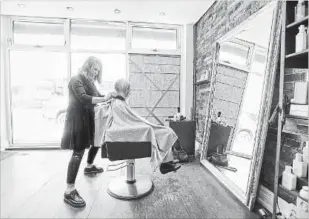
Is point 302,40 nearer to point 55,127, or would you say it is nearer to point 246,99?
point 246,99

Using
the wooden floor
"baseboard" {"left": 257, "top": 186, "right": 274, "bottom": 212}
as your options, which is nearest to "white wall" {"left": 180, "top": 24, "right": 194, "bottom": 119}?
the wooden floor

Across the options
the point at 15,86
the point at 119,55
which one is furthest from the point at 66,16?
the point at 15,86

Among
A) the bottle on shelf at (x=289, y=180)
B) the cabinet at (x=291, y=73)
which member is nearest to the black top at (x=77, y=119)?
the cabinet at (x=291, y=73)

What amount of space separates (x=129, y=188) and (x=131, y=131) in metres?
0.72

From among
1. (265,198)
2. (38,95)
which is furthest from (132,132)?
(38,95)

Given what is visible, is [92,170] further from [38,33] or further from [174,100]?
[38,33]

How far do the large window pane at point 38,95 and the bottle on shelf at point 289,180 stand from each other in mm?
A: 3960

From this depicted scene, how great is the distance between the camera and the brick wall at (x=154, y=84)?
13.6 ft

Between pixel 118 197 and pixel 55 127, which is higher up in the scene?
pixel 55 127

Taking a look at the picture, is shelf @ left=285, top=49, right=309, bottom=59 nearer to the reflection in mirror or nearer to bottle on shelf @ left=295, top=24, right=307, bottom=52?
bottle on shelf @ left=295, top=24, right=307, bottom=52

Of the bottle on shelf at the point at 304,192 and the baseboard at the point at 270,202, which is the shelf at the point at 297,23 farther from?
the baseboard at the point at 270,202

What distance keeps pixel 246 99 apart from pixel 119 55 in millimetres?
2816

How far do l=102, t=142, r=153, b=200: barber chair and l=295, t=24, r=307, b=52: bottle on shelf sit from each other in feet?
4.17

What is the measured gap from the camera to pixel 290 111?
53.9 inches
